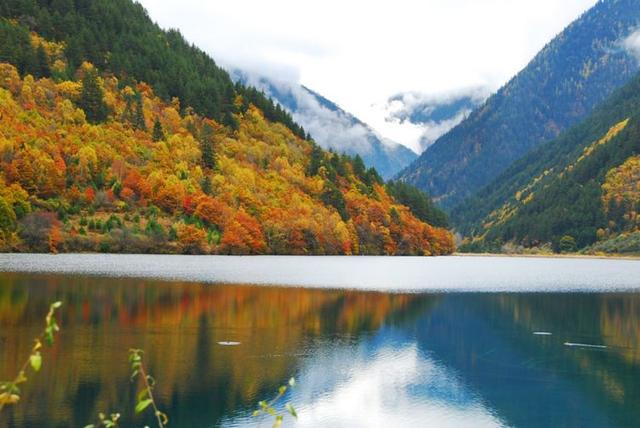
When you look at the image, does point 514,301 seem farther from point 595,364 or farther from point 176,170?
point 176,170

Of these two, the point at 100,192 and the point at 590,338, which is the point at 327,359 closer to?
the point at 590,338

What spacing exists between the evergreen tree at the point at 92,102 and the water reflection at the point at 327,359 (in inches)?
5069

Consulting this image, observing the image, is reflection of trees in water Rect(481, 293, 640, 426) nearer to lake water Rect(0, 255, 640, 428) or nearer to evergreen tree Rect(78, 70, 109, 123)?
lake water Rect(0, 255, 640, 428)

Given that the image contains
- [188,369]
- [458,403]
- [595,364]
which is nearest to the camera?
[458,403]

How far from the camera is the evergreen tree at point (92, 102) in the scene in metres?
194

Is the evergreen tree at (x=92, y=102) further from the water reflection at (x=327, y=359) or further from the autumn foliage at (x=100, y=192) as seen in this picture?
the water reflection at (x=327, y=359)

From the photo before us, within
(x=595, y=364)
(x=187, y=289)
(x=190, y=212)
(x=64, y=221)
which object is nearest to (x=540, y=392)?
(x=595, y=364)

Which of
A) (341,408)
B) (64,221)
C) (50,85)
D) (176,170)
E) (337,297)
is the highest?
(50,85)

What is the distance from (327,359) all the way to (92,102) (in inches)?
6668

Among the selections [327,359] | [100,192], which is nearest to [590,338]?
Answer: [327,359]

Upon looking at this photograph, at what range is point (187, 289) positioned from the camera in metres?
81.3

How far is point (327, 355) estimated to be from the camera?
146 feet

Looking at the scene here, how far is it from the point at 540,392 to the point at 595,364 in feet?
34.6

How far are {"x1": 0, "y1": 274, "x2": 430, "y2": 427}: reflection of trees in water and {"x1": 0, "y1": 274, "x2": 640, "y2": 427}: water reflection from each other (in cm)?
13
